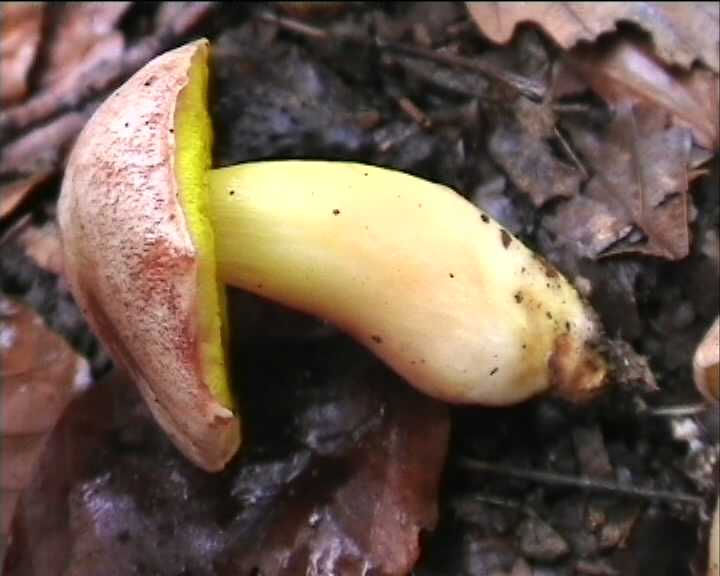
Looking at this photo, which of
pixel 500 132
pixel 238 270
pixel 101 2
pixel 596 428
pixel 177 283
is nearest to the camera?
pixel 177 283

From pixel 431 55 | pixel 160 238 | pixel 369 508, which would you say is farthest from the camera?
pixel 431 55

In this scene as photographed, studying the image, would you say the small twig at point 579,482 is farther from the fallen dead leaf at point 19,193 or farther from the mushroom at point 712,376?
the fallen dead leaf at point 19,193

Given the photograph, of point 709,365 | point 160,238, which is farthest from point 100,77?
point 709,365

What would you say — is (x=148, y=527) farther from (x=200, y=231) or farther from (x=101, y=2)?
(x=101, y=2)

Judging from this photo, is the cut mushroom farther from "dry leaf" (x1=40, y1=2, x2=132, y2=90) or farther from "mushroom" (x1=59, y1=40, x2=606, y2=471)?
"dry leaf" (x1=40, y1=2, x2=132, y2=90)

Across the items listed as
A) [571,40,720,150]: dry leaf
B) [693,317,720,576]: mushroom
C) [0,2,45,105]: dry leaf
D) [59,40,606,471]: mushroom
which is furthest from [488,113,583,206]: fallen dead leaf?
[0,2,45,105]: dry leaf

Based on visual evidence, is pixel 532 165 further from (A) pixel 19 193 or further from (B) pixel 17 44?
(B) pixel 17 44

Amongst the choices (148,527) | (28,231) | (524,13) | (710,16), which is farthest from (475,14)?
(148,527)
